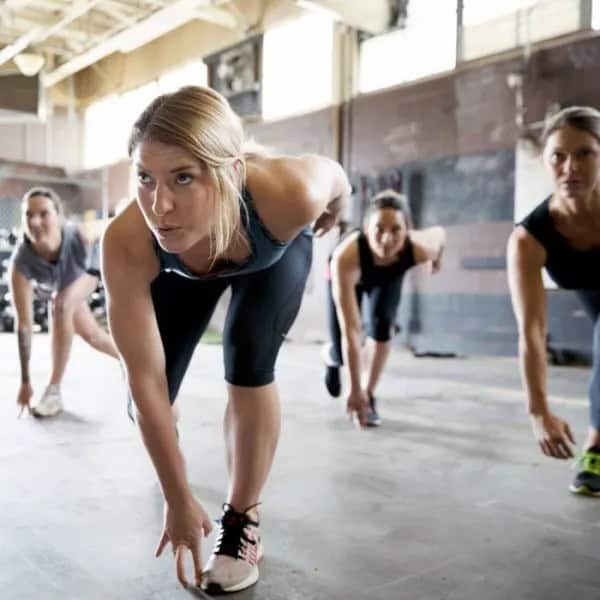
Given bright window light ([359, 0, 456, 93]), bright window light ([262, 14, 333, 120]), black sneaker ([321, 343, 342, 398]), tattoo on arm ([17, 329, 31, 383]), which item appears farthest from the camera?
bright window light ([262, 14, 333, 120])

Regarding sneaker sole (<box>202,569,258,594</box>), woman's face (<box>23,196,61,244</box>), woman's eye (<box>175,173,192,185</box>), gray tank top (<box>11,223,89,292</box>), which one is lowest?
sneaker sole (<box>202,569,258,594</box>)

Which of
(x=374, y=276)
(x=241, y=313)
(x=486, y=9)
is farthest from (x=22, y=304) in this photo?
(x=486, y=9)

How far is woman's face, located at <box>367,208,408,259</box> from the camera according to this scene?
288 cm

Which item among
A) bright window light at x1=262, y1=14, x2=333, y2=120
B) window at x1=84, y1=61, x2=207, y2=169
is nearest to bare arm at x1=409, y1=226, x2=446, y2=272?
bright window light at x1=262, y1=14, x2=333, y2=120

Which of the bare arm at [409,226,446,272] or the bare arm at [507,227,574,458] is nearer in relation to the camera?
the bare arm at [507,227,574,458]

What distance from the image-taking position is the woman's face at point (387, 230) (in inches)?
113

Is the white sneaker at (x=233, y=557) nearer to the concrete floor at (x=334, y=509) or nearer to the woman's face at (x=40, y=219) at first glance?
the concrete floor at (x=334, y=509)

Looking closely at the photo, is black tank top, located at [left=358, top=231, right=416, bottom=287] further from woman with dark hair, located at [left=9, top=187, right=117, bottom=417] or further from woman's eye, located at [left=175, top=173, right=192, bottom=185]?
woman's eye, located at [left=175, top=173, right=192, bottom=185]

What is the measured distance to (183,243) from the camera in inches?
43.9

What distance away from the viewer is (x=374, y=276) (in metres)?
3.07

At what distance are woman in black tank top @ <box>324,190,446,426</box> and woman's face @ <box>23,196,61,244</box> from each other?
129cm

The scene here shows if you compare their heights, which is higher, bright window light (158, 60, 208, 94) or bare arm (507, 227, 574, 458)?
bright window light (158, 60, 208, 94)

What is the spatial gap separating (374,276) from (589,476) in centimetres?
133

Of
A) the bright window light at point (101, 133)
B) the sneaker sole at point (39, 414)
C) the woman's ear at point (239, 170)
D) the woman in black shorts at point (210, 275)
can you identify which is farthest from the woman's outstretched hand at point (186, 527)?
the bright window light at point (101, 133)
